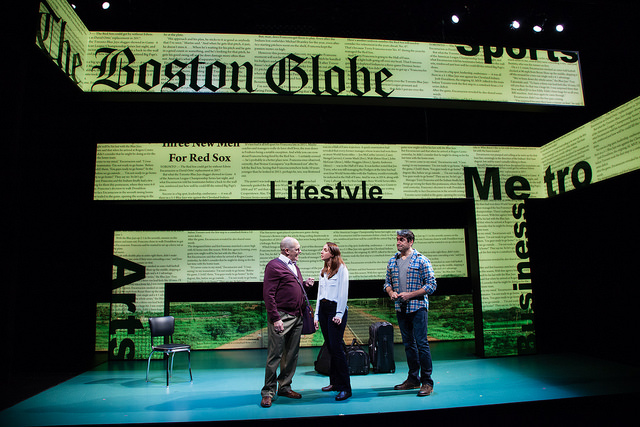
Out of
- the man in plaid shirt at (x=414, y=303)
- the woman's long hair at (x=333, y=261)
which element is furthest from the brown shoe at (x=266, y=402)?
the man in plaid shirt at (x=414, y=303)

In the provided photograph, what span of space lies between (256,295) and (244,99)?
3.20 m

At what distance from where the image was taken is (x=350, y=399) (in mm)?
3529

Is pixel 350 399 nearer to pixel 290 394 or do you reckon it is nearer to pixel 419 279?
pixel 290 394

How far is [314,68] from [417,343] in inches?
150

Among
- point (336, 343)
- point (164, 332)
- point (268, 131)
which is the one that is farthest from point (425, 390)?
point (268, 131)

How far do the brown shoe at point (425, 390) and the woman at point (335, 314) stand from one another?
70cm

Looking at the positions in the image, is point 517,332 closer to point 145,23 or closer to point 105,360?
point 105,360

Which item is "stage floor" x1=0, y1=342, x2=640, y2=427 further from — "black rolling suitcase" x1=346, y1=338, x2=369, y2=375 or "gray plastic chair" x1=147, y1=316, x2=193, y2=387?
"gray plastic chair" x1=147, y1=316, x2=193, y2=387

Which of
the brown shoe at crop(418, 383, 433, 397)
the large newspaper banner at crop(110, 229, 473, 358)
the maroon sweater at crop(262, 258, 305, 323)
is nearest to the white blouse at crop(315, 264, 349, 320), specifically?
the maroon sweater at crop(262, 258, 305, 323)

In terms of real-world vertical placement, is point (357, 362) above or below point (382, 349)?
below

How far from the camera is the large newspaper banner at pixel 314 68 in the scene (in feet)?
16.6

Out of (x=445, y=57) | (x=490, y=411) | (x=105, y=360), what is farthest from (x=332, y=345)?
(x=445, y=57)

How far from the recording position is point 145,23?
579cm

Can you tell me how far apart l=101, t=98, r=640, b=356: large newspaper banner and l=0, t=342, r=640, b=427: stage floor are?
3.47 ft
